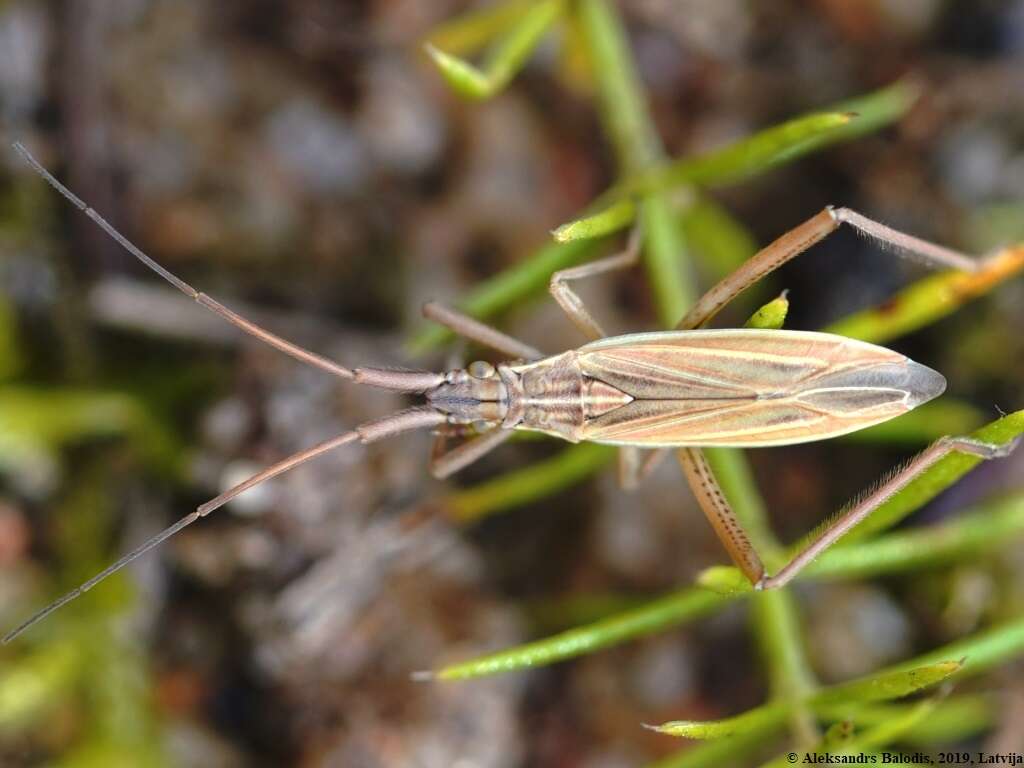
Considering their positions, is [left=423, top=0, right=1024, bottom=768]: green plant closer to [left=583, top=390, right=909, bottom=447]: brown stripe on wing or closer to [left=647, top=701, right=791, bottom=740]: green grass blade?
[left=647, top=701, right=791, bottom=740]: green grass blade

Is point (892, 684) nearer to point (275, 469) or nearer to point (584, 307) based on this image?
point (584, 307)

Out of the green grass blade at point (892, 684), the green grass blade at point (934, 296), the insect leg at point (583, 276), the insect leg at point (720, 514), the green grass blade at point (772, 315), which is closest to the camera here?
the green grass blade at point (892, 684)

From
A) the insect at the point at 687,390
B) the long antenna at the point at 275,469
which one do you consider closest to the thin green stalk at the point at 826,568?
the insect at the point at 687,390

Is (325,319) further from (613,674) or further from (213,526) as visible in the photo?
(613,674)

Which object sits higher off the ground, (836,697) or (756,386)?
(756,386)

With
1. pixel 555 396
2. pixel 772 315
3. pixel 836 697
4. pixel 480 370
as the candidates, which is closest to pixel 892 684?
pixel 836 697

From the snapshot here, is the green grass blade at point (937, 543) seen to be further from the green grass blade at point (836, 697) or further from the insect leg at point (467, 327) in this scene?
the insect leg at point (467, 327)

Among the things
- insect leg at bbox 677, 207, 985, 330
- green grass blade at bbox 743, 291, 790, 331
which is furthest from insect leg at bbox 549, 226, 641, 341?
green grass blade at bbox 743, 291, 790, 331
